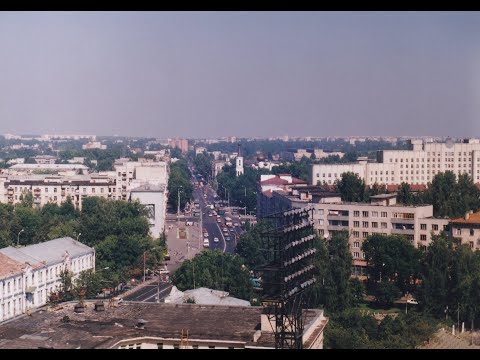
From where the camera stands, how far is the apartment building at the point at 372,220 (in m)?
11.2

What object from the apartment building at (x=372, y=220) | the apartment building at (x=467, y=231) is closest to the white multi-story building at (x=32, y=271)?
the apartment building at (x=372, y=220)

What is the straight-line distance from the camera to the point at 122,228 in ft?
39.6

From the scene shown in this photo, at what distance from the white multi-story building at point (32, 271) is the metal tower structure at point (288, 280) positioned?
326cm

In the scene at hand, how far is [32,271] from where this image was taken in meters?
8.35

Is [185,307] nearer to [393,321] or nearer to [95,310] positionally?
[95,310]

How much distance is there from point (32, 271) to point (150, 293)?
5.05ft

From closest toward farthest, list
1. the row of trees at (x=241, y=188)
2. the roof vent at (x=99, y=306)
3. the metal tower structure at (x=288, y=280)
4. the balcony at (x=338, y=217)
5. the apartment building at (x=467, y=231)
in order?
the metal tower structure at (x=288, y=280) < the roof vent at (x=99, y=306) < the apartment building at (x=467, y=231) < the balcony at (x=338, y=217) < the row of trees at (x=241, y=188)

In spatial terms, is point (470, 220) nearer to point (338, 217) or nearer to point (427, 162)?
point (338, 217)

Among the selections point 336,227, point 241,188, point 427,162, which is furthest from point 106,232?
point 427,162

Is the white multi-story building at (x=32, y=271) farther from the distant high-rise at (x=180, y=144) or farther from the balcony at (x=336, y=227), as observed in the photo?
the distant high-rise at (x=180, y=144)

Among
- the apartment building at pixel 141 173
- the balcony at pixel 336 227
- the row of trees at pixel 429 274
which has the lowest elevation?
the row of trees at pixel 429 274

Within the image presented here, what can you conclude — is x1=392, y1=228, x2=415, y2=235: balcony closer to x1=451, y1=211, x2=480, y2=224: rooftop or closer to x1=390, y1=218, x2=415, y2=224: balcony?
x1=390, y1=218, x2=415, y2=224: balcony

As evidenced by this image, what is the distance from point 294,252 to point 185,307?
4.68 feet
